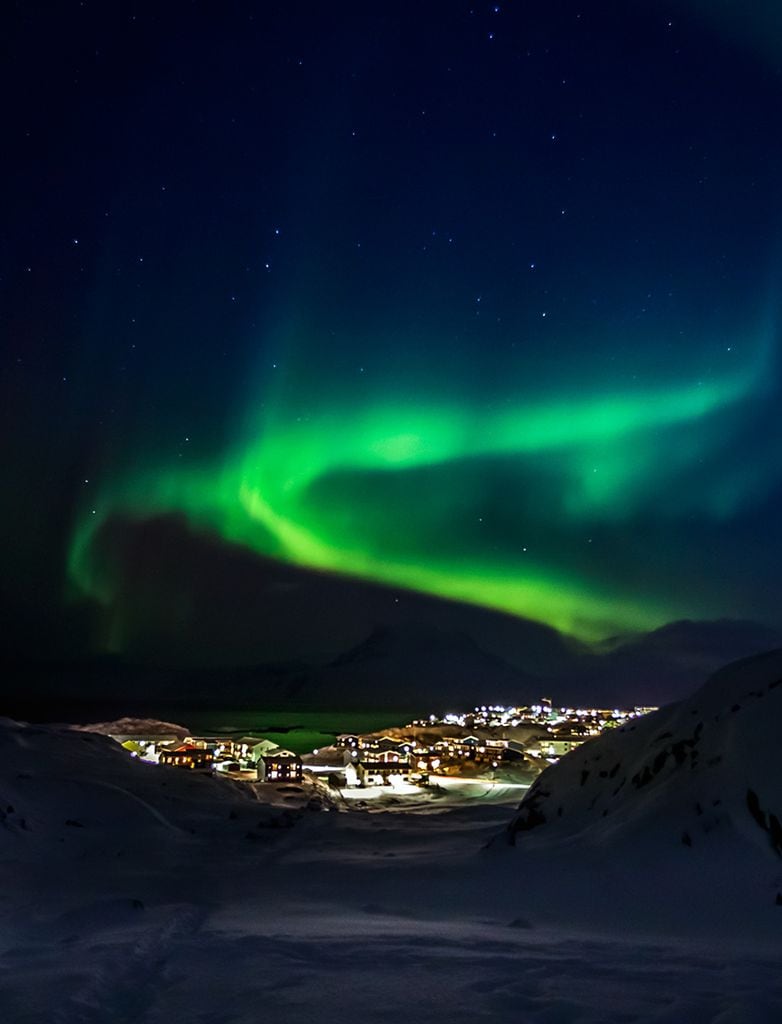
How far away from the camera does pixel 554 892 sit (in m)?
10.5

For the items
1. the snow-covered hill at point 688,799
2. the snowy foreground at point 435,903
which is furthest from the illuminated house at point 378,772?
the snow-covered hill at point 688,799

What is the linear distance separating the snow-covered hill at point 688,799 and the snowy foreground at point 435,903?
0.12 feet

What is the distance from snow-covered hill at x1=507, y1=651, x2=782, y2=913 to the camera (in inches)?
402

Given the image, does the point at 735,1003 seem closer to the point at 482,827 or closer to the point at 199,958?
the point at 199,958

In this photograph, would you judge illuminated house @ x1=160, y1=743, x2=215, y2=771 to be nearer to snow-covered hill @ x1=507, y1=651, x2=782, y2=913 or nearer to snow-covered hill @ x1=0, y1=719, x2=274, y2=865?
snow-covered hill @ x1=0, y1=719, x2=274, y2=865

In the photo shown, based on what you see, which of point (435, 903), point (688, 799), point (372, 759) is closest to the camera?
point (435, 903)

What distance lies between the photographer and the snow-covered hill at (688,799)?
402 inches

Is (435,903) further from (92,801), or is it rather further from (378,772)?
(378,772)

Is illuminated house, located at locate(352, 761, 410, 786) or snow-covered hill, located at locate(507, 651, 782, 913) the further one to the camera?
illuminated house, located at locate(352, 761, 410, 786)

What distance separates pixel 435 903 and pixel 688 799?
→ 420 centimetres

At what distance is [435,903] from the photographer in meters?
10.3

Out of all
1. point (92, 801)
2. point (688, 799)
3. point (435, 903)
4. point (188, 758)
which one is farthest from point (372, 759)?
point (435, 903)

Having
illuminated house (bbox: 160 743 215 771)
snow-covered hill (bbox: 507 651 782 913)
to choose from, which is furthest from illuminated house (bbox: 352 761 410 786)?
snow-covered hill (bbox: 507 651 782 913)

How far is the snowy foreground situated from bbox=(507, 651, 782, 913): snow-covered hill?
36mm
